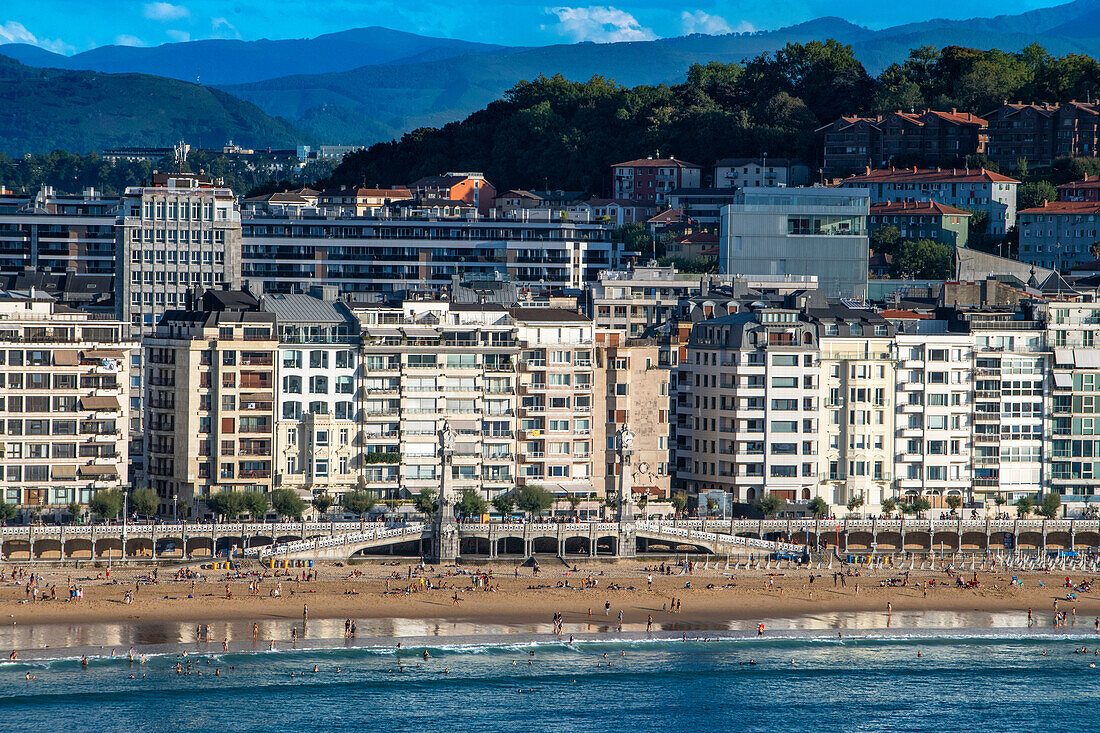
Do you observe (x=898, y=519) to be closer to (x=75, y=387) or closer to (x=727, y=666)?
(x=727, y=666)

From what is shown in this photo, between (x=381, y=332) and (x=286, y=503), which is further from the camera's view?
(x=381, y=332)

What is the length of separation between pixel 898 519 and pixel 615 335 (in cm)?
1956

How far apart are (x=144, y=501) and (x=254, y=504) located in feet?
18.7

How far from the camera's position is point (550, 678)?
90.6m

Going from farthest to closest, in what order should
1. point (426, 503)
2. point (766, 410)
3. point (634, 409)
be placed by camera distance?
Result: 1. point (634, 409)
2. point (766, 410)
3. point (426, 503)

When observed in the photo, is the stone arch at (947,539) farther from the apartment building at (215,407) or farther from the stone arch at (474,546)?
the apartment building at (215,407)

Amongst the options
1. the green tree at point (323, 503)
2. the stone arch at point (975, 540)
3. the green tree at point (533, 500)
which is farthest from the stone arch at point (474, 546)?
the stone arch at point (975, 540)

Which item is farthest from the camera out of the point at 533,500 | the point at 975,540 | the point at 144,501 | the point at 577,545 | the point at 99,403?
the point at 975,540

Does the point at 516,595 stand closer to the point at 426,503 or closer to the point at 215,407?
the point at 426,503

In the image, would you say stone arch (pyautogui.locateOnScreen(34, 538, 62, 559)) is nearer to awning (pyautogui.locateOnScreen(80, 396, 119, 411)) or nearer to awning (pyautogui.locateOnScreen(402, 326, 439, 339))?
awning (pyautogui.locateOnScreen(80, 396, 119, 411))

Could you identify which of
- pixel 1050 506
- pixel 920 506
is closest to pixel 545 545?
pixel 920 506

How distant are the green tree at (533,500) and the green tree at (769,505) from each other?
1218 cm

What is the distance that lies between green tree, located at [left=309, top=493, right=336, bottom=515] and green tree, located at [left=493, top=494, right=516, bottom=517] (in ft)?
29.4

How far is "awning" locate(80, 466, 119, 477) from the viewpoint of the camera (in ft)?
367
